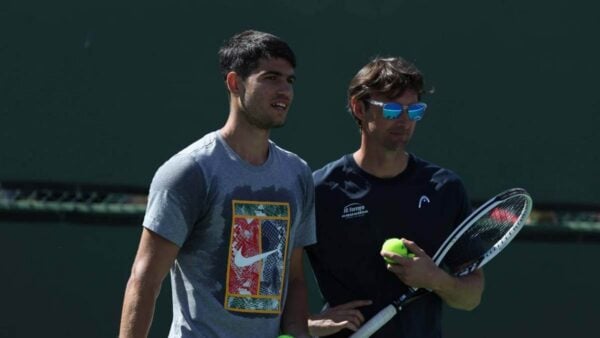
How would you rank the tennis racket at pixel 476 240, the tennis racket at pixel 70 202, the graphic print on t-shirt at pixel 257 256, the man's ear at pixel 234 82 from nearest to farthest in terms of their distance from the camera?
1. the graphic print on t-shirt at pixel 257 256
2. the man's ear at pixel 234 82
3. the tennis racket at pixel 476 240
4. the tennis racket at pixel 70 202

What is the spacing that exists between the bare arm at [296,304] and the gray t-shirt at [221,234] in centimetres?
9

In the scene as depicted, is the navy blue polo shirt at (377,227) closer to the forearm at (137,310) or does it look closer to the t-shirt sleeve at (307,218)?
the t-shirt sleeve at (307,218)

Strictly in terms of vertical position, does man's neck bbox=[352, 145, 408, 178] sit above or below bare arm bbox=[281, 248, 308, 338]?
above

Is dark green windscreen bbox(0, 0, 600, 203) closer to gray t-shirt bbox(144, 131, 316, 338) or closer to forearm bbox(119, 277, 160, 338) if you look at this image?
gray t-shirt bbox(144, 131, 316, 338)

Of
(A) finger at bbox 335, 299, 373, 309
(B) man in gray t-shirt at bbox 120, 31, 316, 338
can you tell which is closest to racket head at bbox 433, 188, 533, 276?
(A) finger at bbox 335, 299, 373, 309

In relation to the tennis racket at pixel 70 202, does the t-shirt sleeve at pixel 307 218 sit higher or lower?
higher

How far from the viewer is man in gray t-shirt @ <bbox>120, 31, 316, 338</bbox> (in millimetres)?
3188

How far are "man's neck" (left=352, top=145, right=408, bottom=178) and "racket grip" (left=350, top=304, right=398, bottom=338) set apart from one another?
430mm

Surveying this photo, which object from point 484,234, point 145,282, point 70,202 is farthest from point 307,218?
point 70,202

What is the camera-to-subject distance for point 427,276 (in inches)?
139

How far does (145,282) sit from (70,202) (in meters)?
2.32

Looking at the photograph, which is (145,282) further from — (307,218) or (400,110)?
(400,110)

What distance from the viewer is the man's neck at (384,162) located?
373 centimetres

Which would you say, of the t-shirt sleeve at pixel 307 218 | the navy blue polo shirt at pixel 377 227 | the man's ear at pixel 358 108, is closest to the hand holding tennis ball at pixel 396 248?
the navy blue polo shirt at pixel 377 227
